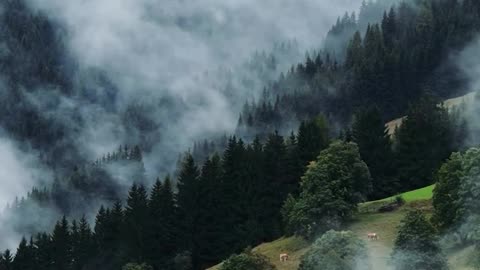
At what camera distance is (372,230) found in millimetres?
86125

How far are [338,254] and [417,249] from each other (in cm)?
A: 678

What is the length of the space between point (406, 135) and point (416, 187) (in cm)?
852

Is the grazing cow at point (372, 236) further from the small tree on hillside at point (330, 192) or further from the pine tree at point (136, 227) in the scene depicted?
the pine tree at point (136, 227)

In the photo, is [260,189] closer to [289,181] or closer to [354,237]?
[289,181]

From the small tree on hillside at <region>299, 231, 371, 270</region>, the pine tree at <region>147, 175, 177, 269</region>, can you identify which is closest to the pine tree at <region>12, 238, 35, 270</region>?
the pine tree at <region>147, 175, 177, 269</region>

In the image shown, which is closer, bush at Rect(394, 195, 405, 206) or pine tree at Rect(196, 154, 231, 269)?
bush at Rect(394, 195, 405, 206)

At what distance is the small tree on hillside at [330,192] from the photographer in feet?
289

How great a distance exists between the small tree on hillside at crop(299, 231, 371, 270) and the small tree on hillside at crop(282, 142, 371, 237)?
57.2 ft

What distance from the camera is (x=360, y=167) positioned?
93500mm

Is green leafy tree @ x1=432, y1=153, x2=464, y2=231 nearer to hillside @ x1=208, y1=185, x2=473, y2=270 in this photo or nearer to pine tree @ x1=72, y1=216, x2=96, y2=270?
hillside @ x1=208, y1=185, x2=473, y2=270

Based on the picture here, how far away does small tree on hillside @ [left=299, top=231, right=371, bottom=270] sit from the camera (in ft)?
213

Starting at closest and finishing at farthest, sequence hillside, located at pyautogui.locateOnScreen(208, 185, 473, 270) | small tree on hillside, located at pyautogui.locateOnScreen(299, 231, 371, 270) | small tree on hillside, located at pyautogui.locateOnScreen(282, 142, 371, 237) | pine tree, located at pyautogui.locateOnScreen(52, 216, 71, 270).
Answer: small tree on hillside, located at pyautogui.locateOnScreen(299, 231, 371, 270), hillside, located at pyautogui.locateOnScreen(208, 185, 473, 270), small tree on hillside, located at pyautogui.locateOnScreen(282, 142, 371, 237), pine tree, located at pyautogui.locateOnScreen(52, 216, 71, 270)

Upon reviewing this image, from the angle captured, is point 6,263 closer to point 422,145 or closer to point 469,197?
point 422,145

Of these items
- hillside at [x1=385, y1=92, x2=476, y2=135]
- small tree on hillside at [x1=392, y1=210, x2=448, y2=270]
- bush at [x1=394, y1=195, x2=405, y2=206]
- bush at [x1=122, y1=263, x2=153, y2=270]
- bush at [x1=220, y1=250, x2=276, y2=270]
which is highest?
hillside at [x1=385, y1=92, x2=476, y2=135]
